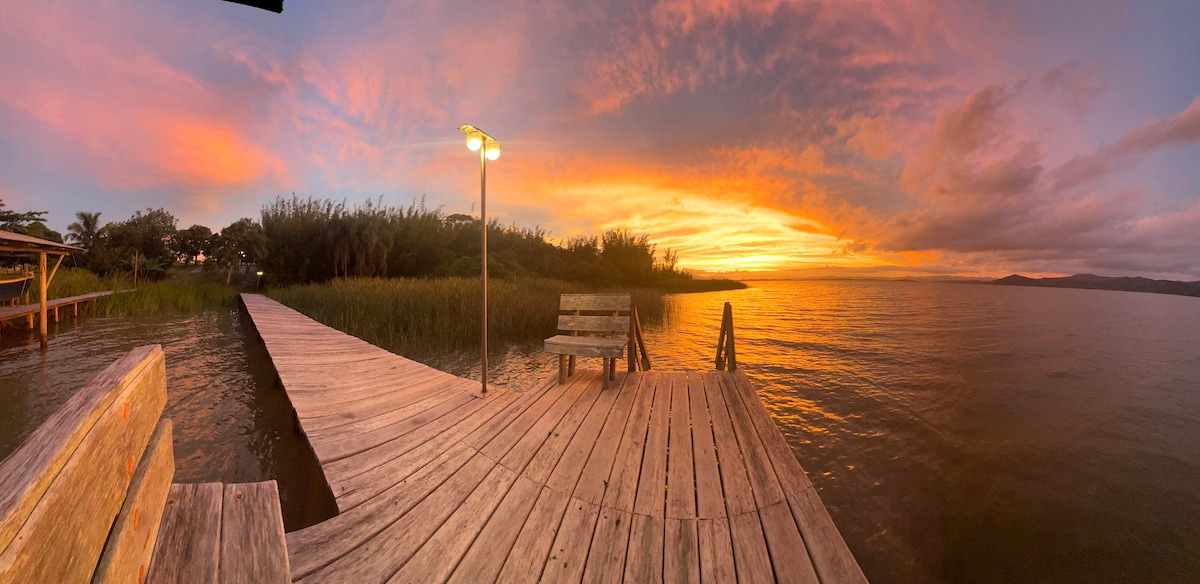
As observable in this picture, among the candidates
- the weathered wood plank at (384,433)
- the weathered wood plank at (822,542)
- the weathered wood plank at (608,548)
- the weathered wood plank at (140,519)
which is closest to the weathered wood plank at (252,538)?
the weathered wood plank at (140,519)

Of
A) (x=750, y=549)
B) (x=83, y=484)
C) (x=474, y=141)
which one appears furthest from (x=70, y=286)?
(x=750, y=549)

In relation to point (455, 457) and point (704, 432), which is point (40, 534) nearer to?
point (455, 457)

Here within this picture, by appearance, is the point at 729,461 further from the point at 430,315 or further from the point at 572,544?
the point at 430,315

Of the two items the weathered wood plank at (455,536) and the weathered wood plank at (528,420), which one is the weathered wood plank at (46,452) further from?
the weathered wood plank at (528,420)

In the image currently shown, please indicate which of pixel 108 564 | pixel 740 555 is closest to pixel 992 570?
pixel 740 555

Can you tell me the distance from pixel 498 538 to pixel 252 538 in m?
1.00

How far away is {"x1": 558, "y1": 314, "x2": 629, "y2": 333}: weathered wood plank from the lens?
4.90 metres

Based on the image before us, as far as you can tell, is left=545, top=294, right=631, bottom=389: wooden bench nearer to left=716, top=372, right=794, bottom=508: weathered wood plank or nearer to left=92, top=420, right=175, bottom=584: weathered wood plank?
left=716, top=372, right=794, bottom=508: weathered wood plank

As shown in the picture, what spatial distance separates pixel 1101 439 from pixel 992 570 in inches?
184

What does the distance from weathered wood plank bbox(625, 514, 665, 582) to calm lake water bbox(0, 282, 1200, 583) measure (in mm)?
1844

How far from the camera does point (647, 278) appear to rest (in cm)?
3109

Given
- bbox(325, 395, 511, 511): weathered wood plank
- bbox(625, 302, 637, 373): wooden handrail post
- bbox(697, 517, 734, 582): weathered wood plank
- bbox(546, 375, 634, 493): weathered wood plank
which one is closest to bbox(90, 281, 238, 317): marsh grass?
bbox(325, 395, 511, 511): weathered wood plank

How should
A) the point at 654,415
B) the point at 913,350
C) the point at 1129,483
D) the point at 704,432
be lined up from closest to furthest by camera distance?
the point at 704,432
the point at 654,415
the point at 1129,483
the point at 913,350

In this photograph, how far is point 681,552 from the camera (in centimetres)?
192
